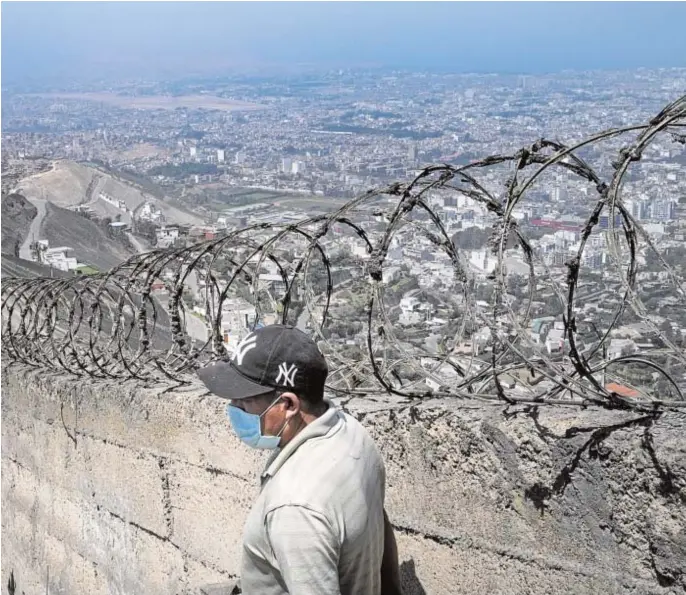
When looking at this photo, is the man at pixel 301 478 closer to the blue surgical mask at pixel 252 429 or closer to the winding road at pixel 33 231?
the blue surgical mask at pixel 252 429

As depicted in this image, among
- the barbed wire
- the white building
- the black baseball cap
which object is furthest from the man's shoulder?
the white building

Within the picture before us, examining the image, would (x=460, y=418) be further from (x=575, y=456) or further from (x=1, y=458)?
(x=1, y=458)

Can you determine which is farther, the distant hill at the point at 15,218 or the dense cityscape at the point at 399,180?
the distant hill at the point at 15,218

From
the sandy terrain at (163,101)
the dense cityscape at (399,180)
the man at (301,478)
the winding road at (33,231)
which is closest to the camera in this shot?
the man at (301,478)

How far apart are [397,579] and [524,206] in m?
3.01

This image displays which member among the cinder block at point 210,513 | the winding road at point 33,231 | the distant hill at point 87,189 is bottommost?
the distant hill at point 87,189

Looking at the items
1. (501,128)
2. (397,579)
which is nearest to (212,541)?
(397,579)

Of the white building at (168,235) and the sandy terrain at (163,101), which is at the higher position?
the white building at (168,235)

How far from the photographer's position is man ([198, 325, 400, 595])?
Result: 2.48 meters

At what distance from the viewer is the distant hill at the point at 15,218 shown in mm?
32219

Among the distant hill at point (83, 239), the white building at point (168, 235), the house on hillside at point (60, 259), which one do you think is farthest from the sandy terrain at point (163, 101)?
the white building at point (168, 235)

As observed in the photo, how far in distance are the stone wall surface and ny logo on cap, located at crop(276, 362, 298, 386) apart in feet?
4.48

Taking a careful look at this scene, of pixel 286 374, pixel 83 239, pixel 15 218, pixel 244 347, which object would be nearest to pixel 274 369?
pixel 286 374

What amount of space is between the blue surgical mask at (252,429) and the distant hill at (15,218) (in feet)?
98.2
